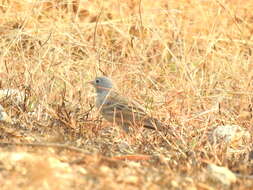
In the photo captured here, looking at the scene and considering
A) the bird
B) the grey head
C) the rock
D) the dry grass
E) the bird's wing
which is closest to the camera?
the dry grass

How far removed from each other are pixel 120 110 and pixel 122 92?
29 cm

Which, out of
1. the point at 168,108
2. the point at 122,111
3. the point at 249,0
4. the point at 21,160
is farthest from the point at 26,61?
the point at 249,0

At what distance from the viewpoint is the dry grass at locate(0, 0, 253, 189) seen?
10.6 feet

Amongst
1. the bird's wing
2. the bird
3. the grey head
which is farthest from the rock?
the grey head

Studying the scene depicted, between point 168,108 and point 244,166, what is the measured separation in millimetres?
1597

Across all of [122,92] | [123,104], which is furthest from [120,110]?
[122,92]

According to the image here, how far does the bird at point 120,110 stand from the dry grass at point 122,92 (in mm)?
95

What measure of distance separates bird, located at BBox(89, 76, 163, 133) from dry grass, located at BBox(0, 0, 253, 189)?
95mm

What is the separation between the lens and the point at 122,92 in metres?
5.77

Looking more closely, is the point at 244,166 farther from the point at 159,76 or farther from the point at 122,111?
the point at 159,76

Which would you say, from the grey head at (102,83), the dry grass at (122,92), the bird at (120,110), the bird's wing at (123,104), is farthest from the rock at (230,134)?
the grey head at (102,83)

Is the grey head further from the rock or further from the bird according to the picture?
the rock

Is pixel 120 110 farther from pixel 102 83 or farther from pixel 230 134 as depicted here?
pixel 230 134

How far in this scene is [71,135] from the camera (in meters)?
4.42
